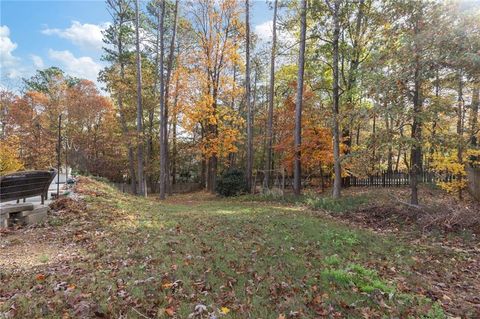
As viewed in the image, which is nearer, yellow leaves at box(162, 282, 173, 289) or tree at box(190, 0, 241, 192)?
yellow leaves at box(162, 282, 173, 289)

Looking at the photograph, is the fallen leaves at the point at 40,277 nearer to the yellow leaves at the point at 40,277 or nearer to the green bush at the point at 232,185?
the yellow leaves at the point at 40,277

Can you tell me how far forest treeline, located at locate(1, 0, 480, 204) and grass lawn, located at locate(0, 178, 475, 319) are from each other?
13.5ft

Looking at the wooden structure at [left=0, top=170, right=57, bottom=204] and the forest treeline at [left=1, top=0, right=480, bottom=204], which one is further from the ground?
the forest treeline at [left=1, top=0, right=480, bottom=204]

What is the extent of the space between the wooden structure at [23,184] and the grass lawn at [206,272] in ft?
1.95

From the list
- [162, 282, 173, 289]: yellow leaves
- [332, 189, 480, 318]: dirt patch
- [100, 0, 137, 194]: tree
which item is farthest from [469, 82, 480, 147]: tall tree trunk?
[100, 0, 137, 194]: tree

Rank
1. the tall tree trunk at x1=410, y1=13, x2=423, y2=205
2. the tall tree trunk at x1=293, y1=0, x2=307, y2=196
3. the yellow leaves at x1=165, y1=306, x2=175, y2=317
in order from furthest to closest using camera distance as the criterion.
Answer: the tall tree trunk at x1=293, y1=0, x2=307, y2=196 → the tall tree trunk at x1=410, y1=13, x2=423, y2=205 → the yellow leaves at x1=165, y1=306, x2=175, y2=317

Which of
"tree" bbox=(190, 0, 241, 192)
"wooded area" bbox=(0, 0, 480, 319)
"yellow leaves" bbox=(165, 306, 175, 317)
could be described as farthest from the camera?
"tree" bbox=(190, 0, 241, 192)

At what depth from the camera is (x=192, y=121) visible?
1786 centimetres

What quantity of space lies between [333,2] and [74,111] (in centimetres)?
2132

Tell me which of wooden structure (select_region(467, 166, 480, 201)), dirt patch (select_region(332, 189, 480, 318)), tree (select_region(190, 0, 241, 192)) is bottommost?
dirt patch (select_region(332, 189, 480, 318))

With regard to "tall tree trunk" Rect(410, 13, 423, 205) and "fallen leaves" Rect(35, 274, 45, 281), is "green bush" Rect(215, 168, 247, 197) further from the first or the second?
"fallen leaves" Rect(35, 274, 45, 281)

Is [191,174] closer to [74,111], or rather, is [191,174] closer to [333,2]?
[74,111]

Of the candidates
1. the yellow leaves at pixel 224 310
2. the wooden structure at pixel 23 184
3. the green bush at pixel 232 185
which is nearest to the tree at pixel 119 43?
the green bush at pixel 232 185

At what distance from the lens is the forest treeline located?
7.49m
